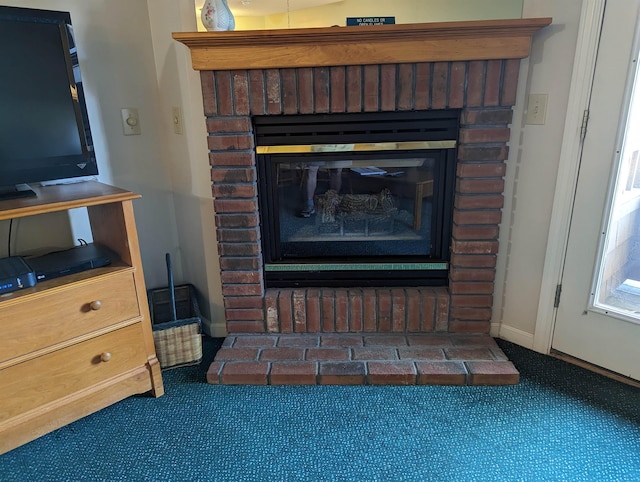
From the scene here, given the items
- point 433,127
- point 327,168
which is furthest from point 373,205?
point 433,127

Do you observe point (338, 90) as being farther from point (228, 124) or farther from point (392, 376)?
point (392, 376)

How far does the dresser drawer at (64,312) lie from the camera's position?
141 centimetres

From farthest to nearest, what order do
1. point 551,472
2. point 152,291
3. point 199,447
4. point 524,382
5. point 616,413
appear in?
point 152,291, point 524,382, point 616,413, point 199,447, point 551,472

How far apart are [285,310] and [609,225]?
4.64 ft

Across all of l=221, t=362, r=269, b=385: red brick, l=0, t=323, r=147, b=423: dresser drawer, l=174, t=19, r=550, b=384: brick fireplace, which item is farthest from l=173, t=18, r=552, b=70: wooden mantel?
l=221, t=362, r=269, b=385: red brick

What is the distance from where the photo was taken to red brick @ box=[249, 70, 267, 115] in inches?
70.3

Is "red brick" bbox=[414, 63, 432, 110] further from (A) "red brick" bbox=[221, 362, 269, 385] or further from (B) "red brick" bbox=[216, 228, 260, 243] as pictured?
(A) "red brick" bbox=[221, 362, 269, 385]

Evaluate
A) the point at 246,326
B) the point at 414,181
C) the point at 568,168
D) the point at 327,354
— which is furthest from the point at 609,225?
the point at 246,326

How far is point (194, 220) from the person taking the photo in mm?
2102

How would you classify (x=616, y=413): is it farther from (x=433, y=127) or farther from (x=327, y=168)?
(x=327, y=168)

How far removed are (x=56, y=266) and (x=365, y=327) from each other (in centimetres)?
131

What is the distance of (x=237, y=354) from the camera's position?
1943 millimetres

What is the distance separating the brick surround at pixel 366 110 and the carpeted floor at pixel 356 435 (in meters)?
0.36

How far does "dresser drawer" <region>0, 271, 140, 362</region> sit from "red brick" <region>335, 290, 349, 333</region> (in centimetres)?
87
